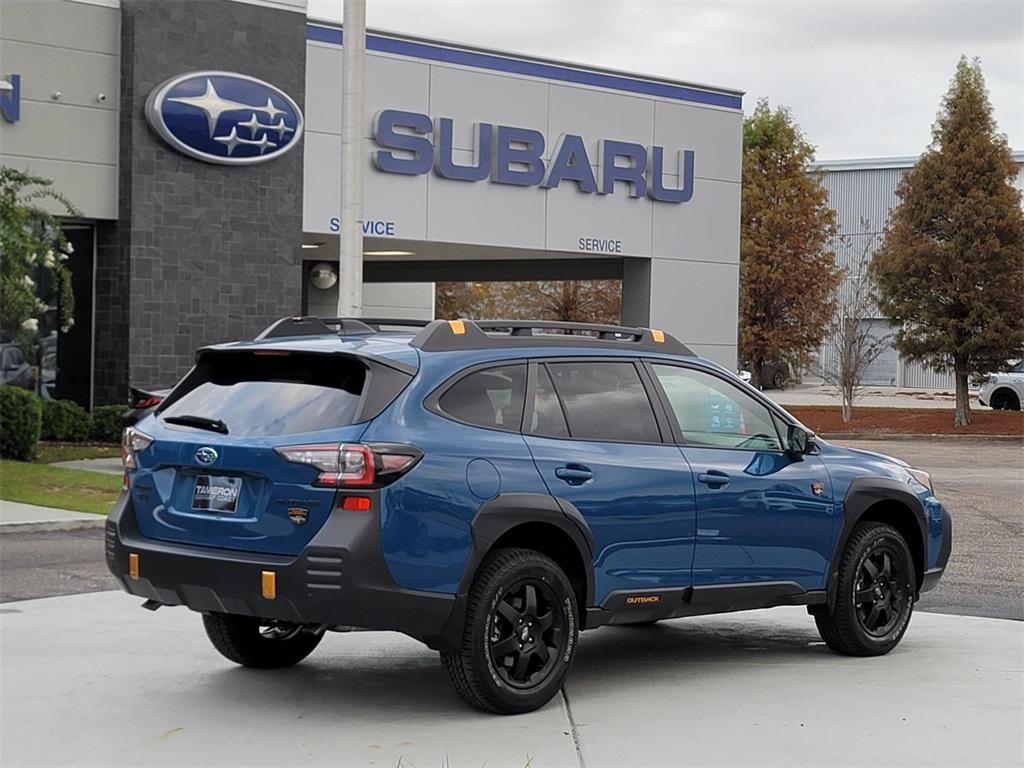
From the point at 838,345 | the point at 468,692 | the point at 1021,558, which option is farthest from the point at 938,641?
the point at 838,345

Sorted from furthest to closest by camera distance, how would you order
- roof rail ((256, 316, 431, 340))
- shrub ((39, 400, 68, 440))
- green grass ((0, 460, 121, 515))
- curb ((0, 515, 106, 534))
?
shrub ((39, 400, 68, 440)) < green grass ((0, 460, 121, 515)) < curb ((0, 515, 106, 534)) < roof rail ((256, 316, 431, 340))

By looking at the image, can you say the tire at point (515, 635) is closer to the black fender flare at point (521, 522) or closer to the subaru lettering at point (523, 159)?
the black fender flare at point (521, 522)

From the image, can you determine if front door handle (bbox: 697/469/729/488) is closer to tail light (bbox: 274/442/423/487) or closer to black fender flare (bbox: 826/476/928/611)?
black fender flare (bbox: 826/476/928/611)

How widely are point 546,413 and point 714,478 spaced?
103cm

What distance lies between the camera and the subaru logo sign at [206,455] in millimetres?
7215

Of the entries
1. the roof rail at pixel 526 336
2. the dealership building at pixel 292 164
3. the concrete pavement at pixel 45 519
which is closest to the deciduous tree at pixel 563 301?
the dealership building at pixel 292 164

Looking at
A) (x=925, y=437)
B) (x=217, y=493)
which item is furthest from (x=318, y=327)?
(x=925, y=437)

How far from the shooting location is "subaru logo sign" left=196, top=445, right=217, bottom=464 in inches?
284

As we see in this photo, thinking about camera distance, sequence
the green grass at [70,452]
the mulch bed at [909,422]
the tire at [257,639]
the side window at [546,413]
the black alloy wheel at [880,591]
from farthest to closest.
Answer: the mulch bed at [909,422] < the green grass at [70,452] < the black alloy wheel at [880,591] < the tire at [257,639] < the side window at [546,413]

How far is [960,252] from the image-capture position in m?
40.0

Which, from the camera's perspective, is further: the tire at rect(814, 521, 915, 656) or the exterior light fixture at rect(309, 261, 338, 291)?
the exterior light fixture at rect(309, 261, 338, 291)

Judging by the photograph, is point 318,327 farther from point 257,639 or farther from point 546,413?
point 257,639

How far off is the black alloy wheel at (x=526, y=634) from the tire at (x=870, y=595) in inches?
82.7

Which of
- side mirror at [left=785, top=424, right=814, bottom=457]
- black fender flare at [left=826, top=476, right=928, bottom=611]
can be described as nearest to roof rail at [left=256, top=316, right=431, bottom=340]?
side mirror at [left=785, top=424, right=814, bottom=457]
